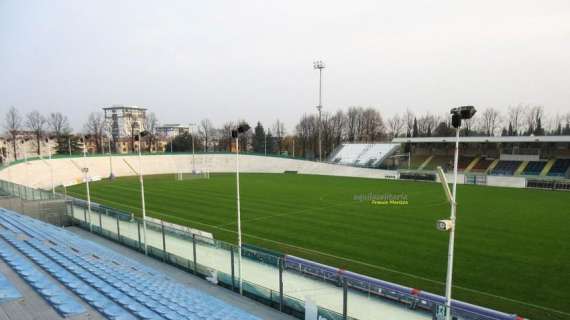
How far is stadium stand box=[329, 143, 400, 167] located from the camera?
208 feet

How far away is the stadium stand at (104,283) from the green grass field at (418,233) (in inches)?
300

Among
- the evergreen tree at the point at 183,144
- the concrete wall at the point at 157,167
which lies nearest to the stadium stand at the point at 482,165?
the concrete wall at the point at 157,167

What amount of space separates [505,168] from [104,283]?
5403 centimetres

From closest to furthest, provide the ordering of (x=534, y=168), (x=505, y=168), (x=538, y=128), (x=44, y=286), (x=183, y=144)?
(x=44, y=286), (x=534, y=168), (x=505, y=168), (x=538, y=128), (x=183, y=144)

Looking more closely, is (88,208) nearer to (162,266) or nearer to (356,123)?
(162,266)

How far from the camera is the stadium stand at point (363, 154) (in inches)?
2492

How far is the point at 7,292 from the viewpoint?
7.25m

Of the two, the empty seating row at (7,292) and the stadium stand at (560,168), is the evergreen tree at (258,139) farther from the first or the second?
the empty seating row at (7,292)

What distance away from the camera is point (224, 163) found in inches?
2670

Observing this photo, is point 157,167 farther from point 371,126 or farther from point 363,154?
point 371,126

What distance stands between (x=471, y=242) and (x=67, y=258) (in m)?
18.1

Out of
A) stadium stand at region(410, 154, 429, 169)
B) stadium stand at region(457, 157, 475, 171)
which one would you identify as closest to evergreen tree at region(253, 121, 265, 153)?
stadium stand at region(410, 154, 429, 169)

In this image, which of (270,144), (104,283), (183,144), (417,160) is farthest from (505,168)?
(183,144)

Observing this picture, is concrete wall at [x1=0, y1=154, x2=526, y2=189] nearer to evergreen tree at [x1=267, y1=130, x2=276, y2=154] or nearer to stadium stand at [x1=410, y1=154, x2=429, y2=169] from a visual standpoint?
stadium stand at [x1=410, y1=154, x2=429, y2=169]
